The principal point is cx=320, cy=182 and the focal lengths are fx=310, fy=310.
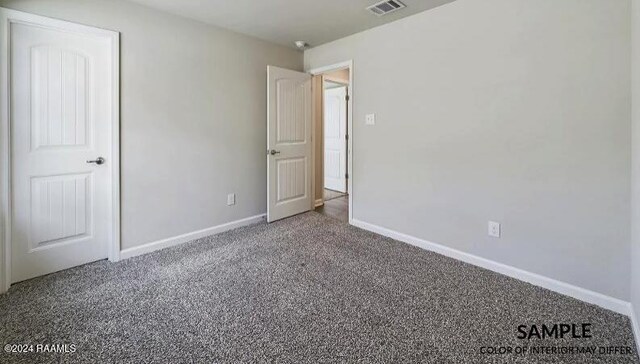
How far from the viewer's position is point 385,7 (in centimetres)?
280

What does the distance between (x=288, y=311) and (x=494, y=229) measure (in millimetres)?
1802

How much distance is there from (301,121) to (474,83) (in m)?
2.20

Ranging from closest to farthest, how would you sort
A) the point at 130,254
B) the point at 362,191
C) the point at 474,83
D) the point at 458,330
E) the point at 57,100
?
1. the point at 458,330
2. the point at 57,100
3. the point at 474,83
4. the point at 130,254
5. the point at 362,191

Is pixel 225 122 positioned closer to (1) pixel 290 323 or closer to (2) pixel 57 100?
(2) pixel 57 100

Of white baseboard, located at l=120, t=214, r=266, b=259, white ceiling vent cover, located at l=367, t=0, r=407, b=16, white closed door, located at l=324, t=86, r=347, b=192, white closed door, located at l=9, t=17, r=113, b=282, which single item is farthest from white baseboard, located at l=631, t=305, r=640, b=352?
white closed door, located at l=324, t=86, r=347, b=192

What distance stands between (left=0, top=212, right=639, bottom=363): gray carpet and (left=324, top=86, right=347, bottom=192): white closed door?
3316mm

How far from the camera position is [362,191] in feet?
12.0

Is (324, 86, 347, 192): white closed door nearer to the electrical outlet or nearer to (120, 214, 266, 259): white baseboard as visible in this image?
(120, 214, 266, 259): white baseboard

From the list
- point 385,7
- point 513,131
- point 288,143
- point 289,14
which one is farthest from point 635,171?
point 288,143

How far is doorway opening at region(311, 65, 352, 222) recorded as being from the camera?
4668 millimetres

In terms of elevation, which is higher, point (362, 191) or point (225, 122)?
point (225, 122)

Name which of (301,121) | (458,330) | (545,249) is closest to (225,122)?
(301,121)

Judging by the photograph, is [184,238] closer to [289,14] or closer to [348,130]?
[348,130]

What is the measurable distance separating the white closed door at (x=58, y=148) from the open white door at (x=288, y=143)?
1646 millimetres
